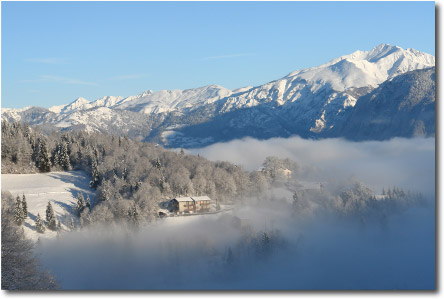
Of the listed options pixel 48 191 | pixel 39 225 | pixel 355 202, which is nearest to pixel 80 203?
pixel 48 191

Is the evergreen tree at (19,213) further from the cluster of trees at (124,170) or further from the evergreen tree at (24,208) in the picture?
the cluster of trees at (124,170)

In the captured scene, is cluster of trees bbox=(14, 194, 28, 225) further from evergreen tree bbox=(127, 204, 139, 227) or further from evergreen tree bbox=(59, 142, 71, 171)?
evergreen tree bbox=(59, 142, 71, 171)

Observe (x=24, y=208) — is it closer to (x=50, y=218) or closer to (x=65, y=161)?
(x=50, y=218)

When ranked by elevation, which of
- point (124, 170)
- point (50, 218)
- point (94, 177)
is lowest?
point (50, 218)

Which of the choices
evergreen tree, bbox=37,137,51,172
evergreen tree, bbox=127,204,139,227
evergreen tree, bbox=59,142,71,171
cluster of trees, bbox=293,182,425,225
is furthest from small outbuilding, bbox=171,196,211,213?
evergreen tree, bbox=37,137,51,172

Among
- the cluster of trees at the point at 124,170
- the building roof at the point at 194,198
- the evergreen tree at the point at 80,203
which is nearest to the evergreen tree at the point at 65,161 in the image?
the cluster of trees at the point at 124,170

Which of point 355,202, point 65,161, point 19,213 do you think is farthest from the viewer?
point 65,161

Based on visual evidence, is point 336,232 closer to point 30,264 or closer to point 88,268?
point 88,268
